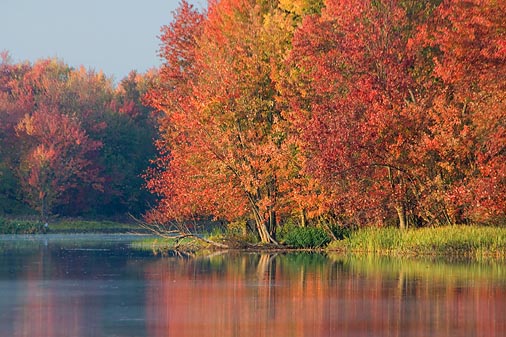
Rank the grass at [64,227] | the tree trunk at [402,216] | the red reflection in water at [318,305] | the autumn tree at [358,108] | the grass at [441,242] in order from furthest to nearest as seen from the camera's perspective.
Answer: the grass at [64,227], the tree trunk at [402,216], the autumn tree at [358,108], the grass at [441,242], the red reflection in water at [318,305]

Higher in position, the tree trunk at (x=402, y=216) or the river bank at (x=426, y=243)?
the tree trunk at (x=402, y=216)

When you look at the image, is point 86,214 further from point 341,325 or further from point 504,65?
point 341,325

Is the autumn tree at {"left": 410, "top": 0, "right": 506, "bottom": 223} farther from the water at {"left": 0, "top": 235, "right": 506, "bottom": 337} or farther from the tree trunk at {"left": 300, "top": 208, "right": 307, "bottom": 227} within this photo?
the tree trunk at {"left": 300, "top": 208, "right": 307, "bottom": 227}

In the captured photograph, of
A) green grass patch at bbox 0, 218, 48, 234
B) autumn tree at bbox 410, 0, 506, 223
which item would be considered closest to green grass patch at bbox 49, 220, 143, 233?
green grass patch at bbox 0, 218, 48, 234

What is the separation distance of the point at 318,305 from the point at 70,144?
211 feet

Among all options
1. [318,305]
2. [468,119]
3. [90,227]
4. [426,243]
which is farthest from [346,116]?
[90,227]

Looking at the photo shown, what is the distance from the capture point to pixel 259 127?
145 feet

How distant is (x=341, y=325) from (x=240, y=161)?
26808 millimetres

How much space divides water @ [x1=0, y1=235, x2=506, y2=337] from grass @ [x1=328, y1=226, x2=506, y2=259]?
13.2 ft

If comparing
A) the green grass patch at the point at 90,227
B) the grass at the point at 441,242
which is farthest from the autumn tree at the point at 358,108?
the green grass patch at the point at 90,227

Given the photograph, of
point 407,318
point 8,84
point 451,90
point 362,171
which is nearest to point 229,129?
point 362,171

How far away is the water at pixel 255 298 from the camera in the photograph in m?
17.0

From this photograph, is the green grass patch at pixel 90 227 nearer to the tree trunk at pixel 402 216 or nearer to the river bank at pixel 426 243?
the river bank at pixel 426 243

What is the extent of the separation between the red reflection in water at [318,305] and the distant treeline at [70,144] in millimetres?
52754
